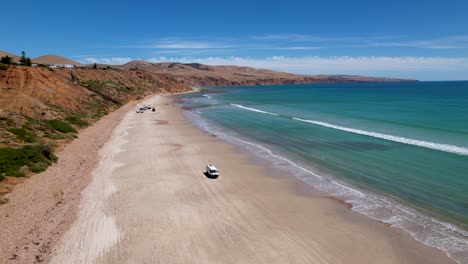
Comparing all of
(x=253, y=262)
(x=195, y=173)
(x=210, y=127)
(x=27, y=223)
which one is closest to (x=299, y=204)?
(x=253, y=262)

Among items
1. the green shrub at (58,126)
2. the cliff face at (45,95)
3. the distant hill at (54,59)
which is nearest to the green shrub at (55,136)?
the green shrub at (58,126)

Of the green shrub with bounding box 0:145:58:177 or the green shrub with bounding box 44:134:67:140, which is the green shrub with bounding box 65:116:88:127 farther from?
the green shrub with bounding box 0:145:58:177

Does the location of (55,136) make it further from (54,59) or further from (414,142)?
Result: (54,59)

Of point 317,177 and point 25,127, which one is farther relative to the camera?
point 25,127

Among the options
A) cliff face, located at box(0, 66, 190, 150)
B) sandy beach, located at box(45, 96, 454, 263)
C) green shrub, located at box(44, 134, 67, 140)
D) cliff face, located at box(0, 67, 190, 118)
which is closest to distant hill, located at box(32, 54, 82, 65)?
cliff face, located at box(0, 67, 190, 118)

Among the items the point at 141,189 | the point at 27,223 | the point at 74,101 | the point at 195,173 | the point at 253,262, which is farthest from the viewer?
the point at 74,101

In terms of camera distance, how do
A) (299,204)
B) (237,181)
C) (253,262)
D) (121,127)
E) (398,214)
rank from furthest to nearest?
1. (121,127)
2. (237,181)
3. (299,204)
4. (398,214)
5. (253,262)

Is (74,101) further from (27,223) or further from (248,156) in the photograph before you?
(27,223)

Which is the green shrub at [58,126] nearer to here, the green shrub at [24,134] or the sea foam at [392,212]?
the green shrub at [24,134]
